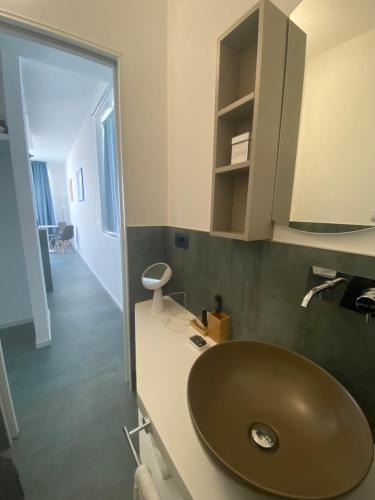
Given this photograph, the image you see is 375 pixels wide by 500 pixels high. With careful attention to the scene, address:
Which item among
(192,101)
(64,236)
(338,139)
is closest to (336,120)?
(338,139)

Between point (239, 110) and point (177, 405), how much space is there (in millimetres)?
1062

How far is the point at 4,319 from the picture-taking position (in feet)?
7.97

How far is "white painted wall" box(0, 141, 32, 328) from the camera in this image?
2178 millimetres

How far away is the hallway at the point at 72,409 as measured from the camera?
3.59ft

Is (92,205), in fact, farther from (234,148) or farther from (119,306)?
(234,148)

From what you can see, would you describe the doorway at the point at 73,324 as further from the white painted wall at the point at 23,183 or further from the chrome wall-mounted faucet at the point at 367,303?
the chrome wall-mounted faucet at the point at 367,303

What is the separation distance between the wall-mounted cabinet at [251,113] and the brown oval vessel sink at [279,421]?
0.46 m

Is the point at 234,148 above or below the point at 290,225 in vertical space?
above

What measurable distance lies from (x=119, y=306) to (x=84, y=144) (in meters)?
3.24

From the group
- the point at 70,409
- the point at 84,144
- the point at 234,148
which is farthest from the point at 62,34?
the point at 84,144

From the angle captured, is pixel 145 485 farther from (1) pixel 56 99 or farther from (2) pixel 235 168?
(1) pixel 56 99

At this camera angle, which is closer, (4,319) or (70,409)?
(70,409)

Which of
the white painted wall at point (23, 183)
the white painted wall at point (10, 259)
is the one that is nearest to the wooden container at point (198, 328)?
the white painted wall at point (23, 183)

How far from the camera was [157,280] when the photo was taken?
4.35 feet
